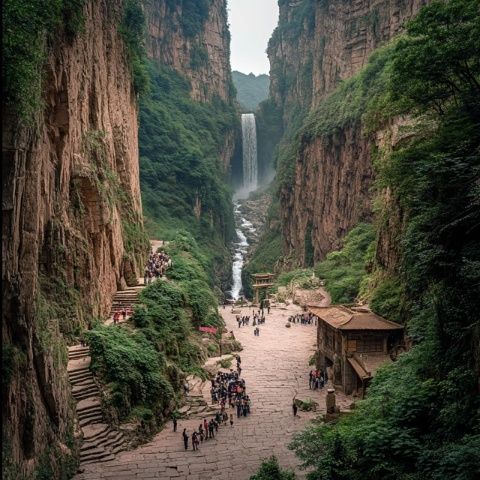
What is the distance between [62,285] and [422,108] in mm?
18034

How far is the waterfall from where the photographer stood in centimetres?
11019

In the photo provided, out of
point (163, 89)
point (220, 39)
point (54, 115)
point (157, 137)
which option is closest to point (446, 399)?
point (54, 115)

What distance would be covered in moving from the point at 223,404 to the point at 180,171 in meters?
56.0

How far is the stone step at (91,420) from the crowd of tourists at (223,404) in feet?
10.6

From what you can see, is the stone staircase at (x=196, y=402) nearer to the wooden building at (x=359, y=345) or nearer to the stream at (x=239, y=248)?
the wooden building at (x=359, y=345)

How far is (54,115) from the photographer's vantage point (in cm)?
2239

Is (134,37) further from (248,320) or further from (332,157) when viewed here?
(332,157)

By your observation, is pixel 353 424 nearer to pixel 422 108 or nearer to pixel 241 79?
pixel 422 108

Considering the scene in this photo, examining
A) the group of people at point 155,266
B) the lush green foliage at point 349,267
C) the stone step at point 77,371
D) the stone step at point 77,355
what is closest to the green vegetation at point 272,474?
the stone step at point 77,371

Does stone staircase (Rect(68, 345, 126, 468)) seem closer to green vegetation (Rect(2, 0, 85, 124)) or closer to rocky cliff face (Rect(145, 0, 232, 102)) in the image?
green vegetation (Rect(2, 0, 85, 124))

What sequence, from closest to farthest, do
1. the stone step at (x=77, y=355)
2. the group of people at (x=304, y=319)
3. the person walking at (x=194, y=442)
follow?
1. the person walking at (x=194, y=442)
2. the stone step at (x=77, y=355)
3. the group of people at (x=304, y=319)

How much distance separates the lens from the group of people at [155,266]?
112ft

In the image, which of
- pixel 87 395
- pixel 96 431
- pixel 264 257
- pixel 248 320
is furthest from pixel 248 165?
pixel 96 431

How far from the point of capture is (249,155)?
11056 cm
